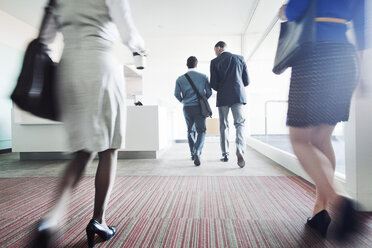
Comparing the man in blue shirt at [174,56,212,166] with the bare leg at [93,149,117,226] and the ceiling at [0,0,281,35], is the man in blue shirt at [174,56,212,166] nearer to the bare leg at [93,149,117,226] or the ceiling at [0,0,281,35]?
the bare leg at [93,149,117,226]

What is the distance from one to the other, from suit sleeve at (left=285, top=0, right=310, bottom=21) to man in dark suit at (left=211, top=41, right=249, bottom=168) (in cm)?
172

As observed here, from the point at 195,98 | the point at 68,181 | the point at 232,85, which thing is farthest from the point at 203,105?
the point at 68,181

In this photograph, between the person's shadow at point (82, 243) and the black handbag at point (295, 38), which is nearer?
the black handbag at point (295, 38)

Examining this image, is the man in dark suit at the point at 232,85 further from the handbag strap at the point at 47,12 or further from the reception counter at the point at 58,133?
the handbag strap at the point at 47,12

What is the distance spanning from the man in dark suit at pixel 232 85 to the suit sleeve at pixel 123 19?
1.75 metres

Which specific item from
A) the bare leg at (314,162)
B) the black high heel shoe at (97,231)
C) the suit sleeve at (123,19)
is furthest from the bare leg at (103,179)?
the bare leg at (314,162)

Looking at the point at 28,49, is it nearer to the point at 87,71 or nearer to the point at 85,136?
the point at 87,71

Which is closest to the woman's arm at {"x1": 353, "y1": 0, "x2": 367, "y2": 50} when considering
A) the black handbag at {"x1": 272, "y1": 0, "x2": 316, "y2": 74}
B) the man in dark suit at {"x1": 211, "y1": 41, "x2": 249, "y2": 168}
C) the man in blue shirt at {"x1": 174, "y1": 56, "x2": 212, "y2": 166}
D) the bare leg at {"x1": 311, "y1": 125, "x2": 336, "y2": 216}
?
the black handbag at {"x1": 272, "y1": 0, "x2": 316, "y2": 74}

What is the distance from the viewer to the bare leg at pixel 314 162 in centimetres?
73

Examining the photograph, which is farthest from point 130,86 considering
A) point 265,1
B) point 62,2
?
point 62,2

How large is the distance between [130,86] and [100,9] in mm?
3706

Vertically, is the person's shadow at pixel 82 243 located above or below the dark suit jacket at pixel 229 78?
below

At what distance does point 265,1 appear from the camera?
4.21 m

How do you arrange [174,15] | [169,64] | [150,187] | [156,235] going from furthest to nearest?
1. [169,64]
2. [174,15]
3. [150,187]
4. [156,235]
